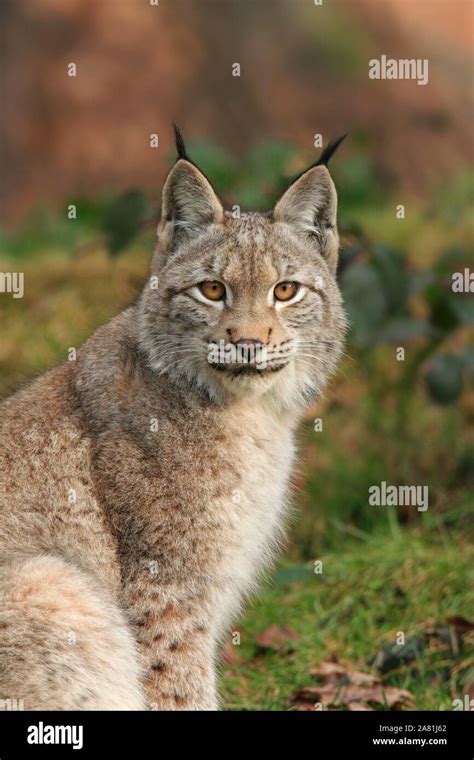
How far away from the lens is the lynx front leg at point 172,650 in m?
5.27

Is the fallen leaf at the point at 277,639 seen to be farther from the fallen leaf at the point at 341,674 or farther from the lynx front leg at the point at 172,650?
the lynx front leg at the point at 172,650

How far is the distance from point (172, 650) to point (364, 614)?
2.63 m

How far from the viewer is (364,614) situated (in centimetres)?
762

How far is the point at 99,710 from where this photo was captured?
491 centimetres

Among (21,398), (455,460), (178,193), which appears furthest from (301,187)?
(455,460)

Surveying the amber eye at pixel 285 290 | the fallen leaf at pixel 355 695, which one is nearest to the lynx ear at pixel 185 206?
the amber eye at pixel 285 290

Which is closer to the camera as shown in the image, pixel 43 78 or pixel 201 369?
pixel 201 369

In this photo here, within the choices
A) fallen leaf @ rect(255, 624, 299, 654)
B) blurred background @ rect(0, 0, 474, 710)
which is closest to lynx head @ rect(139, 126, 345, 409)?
blurred background @ rect(0, 0, 474, 710)

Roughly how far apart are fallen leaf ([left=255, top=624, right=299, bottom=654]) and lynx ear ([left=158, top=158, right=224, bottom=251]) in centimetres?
300

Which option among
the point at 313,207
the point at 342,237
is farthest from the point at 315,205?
the point at 342,237

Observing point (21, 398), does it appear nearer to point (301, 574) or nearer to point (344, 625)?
point (301, 574)

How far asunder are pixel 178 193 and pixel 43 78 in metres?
16.1

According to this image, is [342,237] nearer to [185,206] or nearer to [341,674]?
[185,206]

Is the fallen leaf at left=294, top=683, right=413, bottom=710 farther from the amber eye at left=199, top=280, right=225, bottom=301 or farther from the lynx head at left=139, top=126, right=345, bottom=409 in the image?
the amber eye at left=199, top=280, right=225, bottom=301
